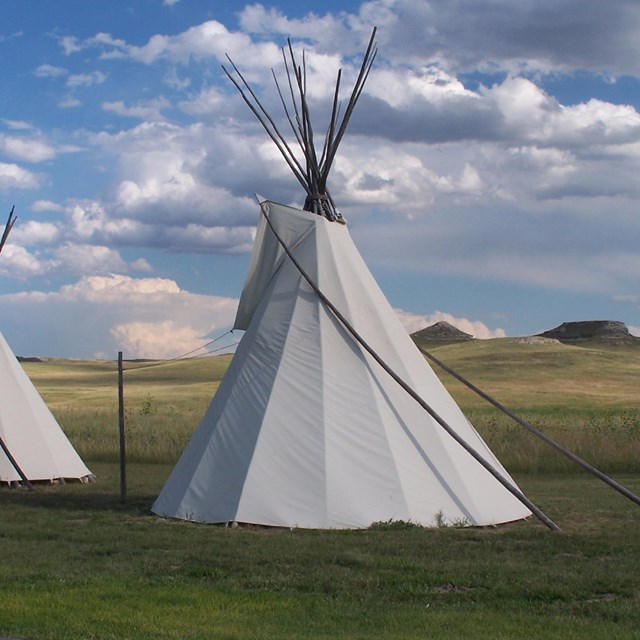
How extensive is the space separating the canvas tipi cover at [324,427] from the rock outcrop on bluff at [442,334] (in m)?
80.3

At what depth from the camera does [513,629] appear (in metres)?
7.02

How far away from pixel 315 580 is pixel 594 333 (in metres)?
83.1

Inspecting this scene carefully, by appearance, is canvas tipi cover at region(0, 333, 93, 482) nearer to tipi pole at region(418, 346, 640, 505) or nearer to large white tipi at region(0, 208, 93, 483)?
large white tipi at region(0, 208, 93, 483)

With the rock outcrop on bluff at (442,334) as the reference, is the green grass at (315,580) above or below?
below

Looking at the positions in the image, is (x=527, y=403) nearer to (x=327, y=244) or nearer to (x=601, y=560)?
(x=327, y=244)

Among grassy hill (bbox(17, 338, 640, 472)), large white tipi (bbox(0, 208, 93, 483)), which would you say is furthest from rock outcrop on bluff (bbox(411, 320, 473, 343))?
large white tipi (bbox(0, 208, 93, 483))

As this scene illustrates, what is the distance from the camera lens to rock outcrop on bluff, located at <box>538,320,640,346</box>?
8455cm

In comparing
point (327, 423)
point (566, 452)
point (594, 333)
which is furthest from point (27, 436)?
point (594, 333)

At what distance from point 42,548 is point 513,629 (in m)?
5.42

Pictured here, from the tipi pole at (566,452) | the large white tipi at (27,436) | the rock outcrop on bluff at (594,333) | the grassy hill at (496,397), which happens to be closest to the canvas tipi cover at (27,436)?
the large white tipi at (27,436)

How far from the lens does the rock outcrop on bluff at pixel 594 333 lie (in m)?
84.6

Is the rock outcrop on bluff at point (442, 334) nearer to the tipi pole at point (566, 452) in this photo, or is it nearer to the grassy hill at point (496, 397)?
the grassy hill at point (496, 397)

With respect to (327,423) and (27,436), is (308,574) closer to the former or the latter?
(327,423)

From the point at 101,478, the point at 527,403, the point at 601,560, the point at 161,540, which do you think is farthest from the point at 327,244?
the point at 527,403
